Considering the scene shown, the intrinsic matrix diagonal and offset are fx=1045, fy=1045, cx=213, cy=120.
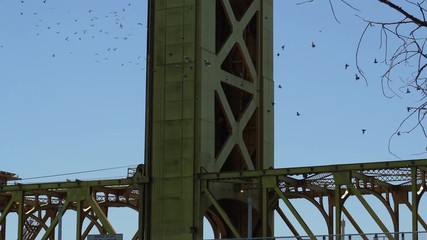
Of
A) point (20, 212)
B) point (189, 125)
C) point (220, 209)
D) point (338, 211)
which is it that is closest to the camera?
point (338, 211)

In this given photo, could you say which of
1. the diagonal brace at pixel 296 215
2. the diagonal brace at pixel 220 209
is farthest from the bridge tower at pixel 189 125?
the diagonal brace at pixel 296 215

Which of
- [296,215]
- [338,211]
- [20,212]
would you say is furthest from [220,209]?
[20,212]

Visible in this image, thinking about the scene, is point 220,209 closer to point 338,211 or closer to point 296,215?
point 296,215

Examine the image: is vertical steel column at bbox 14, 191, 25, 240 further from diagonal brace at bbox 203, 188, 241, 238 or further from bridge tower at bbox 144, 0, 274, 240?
diagonal brace at bbox 203, 188, 241, 238

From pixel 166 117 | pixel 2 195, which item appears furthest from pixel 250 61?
pixel 2 195

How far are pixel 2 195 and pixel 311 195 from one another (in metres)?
22.4

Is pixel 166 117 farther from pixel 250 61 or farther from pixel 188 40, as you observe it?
pixel 250 61

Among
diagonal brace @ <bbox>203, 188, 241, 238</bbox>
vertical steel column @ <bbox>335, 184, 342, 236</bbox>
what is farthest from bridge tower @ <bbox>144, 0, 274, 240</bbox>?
vertical steel column @ <bbox>335, 184, 342, 236</bbox>

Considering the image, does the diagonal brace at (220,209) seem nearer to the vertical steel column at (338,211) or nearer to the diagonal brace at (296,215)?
the diagonal brace at (296,215)

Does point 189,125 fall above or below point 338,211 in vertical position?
above

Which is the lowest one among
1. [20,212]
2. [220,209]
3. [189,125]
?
[20,212]

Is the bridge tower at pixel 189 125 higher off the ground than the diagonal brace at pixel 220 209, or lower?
higher

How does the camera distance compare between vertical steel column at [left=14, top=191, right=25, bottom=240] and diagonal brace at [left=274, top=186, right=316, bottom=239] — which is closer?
diagonal brace at [left=274, top=186, right=316, bottom=239]

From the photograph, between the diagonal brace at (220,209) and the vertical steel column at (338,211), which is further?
the diagonal brace at (220,209)
